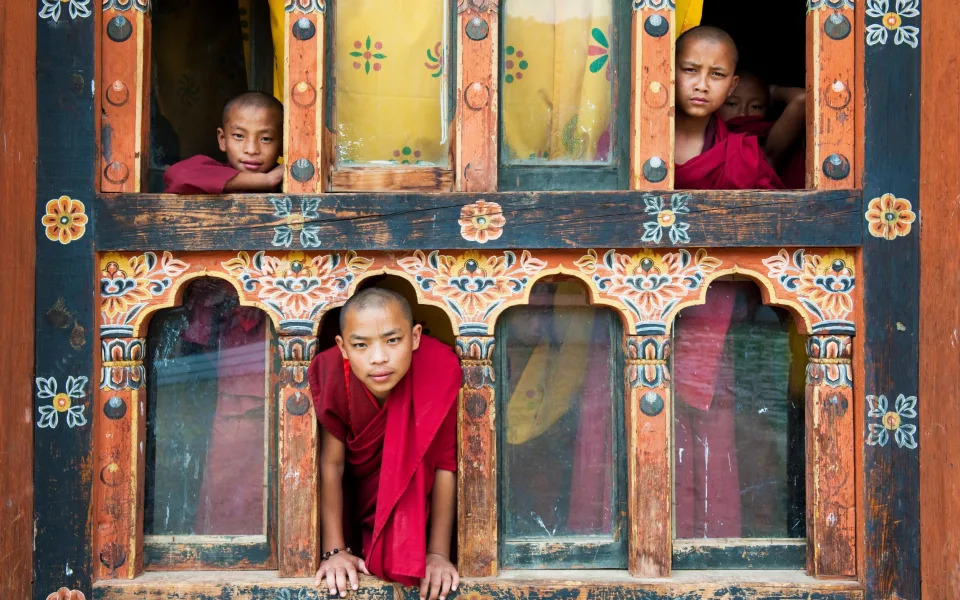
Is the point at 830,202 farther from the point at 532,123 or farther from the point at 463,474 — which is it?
the point at 463,474

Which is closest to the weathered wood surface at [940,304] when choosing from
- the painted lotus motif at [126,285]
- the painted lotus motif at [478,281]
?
the painted lotus motif at [478,281]

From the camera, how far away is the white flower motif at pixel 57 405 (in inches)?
136

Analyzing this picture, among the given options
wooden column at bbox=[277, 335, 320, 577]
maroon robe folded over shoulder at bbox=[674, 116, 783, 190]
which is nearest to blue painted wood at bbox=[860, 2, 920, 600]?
maroon robe folded over shoulder at bbox=[674, 116, 783, 190]

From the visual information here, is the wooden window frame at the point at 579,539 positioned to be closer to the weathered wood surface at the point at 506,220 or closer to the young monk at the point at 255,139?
the weathered wood surface at the point at 506,220

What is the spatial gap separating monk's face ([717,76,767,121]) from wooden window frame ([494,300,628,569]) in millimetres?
1385

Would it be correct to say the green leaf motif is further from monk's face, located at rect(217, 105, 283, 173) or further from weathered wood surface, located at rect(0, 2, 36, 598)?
weathered wood surface, located at rect(0, 2, 36, 598)

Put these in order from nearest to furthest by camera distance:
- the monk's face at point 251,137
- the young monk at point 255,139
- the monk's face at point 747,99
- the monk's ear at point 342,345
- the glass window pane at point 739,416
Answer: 1. the monk's ear at point 342,345
2. the glass window pane at point 739,416
3. the young monk at point 255,139
4. the monk's face at point 251,137
5. the monk's face at point 747,99

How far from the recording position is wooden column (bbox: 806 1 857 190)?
3.50 m

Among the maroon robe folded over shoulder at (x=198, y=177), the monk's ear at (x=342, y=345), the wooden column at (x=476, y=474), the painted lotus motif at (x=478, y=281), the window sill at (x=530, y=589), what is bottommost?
the window sill at (x=530, y=589)

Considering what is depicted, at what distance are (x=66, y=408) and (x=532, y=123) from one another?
191cm

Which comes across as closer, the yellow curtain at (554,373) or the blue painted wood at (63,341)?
the blue painted wood at (63,341)

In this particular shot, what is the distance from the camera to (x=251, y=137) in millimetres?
3822

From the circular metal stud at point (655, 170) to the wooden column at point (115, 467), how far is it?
6.15 ft

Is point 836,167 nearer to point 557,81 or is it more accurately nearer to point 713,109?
point 713,109
